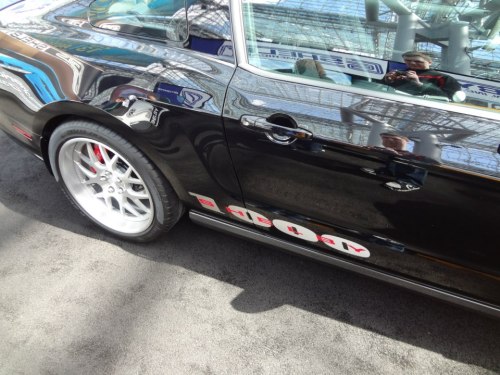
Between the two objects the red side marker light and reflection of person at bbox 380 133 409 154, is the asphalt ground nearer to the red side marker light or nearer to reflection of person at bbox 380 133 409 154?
the red side marker light

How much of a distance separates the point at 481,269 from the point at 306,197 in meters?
0.64

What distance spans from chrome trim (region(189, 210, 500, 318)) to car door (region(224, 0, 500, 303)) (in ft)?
0.12

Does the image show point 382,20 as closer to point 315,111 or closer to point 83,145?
point 315,111

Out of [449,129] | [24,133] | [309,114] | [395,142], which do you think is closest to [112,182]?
[24,133]

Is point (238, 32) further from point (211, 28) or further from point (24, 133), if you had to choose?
point (24, 133)

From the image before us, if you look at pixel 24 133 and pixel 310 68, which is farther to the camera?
pixel 24 133

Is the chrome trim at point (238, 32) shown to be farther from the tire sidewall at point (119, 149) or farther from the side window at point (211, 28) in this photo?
the tire sidewall at point (119, 149)

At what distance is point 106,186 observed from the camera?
2189 millimetres

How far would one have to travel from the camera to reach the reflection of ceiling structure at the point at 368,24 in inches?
57.8

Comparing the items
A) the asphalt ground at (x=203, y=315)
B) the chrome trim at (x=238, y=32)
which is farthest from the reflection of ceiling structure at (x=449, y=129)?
the asphalt ground at (x=203, y=315)

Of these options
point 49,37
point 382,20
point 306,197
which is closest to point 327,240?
point 306,197

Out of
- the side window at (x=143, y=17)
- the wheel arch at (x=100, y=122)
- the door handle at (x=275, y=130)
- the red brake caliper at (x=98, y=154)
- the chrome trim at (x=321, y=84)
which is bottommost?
the red brake caliper at (x=98, y=154)

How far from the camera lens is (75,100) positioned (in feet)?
5.90

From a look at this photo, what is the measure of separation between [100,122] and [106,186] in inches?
17.1
